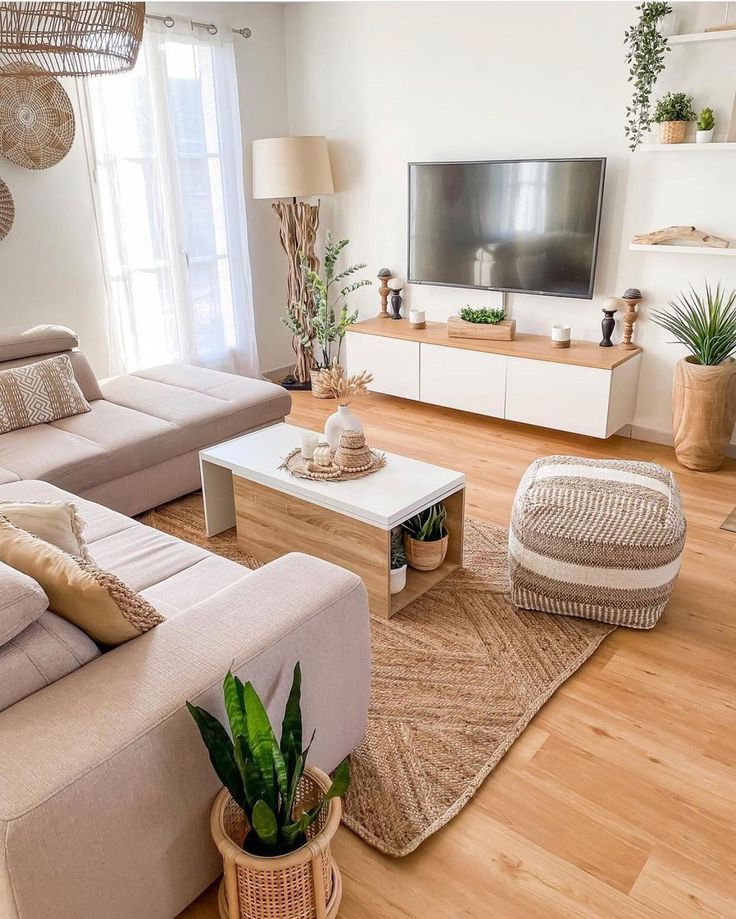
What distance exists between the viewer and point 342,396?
8.64 ft

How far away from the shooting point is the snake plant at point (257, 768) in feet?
4.37

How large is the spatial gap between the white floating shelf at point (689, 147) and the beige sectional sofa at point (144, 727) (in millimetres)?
2818

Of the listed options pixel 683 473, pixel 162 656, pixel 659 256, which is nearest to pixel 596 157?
pixel 659 256

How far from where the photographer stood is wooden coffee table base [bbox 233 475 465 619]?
98.1 inches

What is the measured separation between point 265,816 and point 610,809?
93 centimetres

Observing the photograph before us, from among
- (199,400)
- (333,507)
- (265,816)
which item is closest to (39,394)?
(199,400)

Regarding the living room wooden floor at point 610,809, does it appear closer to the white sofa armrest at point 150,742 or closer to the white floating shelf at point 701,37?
the white sofa armrest at point 150,742

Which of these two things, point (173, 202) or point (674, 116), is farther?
point (173, 202)

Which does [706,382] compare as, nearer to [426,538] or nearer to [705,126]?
[705,126]

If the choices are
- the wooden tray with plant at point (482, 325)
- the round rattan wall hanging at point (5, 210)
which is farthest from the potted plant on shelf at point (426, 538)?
the round rattan wall hanging at point (5, 210)

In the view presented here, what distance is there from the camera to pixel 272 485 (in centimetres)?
271

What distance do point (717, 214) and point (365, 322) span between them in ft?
7.00

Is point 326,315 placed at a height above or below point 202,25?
below

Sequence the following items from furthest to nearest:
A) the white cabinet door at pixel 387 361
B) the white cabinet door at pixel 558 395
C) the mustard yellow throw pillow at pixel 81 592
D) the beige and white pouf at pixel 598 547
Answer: the white cabinet door at pixel 387 361 → the white cabinet door at pixel 558 395 → the beige and white pouf at pixel 598 547 → the mustard yellow throw pillow at pixel 81 592
